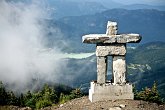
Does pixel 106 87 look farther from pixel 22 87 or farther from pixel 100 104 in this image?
pixel 22 87

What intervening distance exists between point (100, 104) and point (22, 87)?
16281 cm

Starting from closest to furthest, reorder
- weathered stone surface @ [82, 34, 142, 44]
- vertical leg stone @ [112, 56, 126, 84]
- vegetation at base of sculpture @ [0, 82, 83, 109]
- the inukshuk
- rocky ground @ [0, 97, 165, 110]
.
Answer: rocky ground @ [0, 97, 165, 110] → weathered stone surface @ [82, 34, 142, 44] → the inukshuk → vertical leg stone @ [112, 56, 126, 84] → vegetation at base of sculpture @ [0, 82, 83, 109]

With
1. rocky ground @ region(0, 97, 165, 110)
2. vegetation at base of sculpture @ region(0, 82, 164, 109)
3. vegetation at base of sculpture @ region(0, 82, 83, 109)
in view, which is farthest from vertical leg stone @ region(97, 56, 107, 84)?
vegetation at base of sculpture @ region(0, 82, 83, 109)

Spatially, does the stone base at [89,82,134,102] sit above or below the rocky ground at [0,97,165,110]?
above

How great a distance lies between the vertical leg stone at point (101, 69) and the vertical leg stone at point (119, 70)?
0.57 metres

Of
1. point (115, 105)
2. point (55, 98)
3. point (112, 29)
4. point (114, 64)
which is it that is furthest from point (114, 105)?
point (55, 98)

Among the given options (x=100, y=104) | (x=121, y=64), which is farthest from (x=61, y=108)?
(x=121, y=64)

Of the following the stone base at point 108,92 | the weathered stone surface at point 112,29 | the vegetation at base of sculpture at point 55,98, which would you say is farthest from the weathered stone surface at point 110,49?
the vegetation at base of sculpture at point 55,98

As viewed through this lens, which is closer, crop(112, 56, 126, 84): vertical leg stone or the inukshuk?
the inukshuk

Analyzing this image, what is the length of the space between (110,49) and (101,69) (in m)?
1.22

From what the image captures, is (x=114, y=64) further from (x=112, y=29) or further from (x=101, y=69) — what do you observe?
(x=112, y=29)

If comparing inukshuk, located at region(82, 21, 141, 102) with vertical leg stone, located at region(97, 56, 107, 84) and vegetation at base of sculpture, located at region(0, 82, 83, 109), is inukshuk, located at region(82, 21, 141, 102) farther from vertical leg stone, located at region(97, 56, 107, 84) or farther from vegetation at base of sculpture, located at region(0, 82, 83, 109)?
vegetation at base of sculpture, located at region(0, 82, 83, 109)

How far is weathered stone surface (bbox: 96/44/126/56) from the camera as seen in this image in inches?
822

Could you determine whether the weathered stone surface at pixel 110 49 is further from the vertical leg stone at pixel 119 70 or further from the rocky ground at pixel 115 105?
the rocky ground at pixel 115 105
